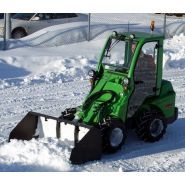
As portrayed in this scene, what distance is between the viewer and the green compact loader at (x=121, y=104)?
980 cm

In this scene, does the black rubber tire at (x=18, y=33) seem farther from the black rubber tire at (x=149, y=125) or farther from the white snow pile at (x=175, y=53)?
the black rubber tire at (x=149, y=125)

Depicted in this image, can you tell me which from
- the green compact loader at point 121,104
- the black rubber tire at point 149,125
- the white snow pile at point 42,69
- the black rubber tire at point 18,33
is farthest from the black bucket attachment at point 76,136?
the black rubber tire at point 18,33

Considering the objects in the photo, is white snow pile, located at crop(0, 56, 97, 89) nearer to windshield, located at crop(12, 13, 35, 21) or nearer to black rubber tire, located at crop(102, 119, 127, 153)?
black rubber tire, located at crop(102, 119, 127, 153)

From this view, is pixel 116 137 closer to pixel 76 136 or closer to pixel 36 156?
pixel 76 136

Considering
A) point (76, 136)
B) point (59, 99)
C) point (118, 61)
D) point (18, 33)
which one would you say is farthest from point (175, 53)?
point (76, 136)

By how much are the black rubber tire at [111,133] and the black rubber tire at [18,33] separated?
12.0 m

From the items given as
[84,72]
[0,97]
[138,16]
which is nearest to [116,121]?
[0,97]

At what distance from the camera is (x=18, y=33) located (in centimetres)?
2128

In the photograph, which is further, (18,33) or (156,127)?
(18,33)

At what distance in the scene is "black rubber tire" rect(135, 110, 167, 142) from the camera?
10.2 meters

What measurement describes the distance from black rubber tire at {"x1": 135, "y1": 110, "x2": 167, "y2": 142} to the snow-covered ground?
13 centimetres

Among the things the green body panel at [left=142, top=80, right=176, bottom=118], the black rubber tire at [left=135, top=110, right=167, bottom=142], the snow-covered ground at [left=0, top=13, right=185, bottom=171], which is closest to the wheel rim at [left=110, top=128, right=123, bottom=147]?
the snow-covered ground at [left=0, top=13, right=185, bottom=171]

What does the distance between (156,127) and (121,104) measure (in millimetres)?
945

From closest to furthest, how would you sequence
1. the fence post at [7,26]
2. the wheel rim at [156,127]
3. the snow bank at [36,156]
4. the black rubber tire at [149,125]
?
the snow bank at [36,156] < the black rubber tire at [149,125] < the wheel rim at [156,127] < the fence post at [7,26]
